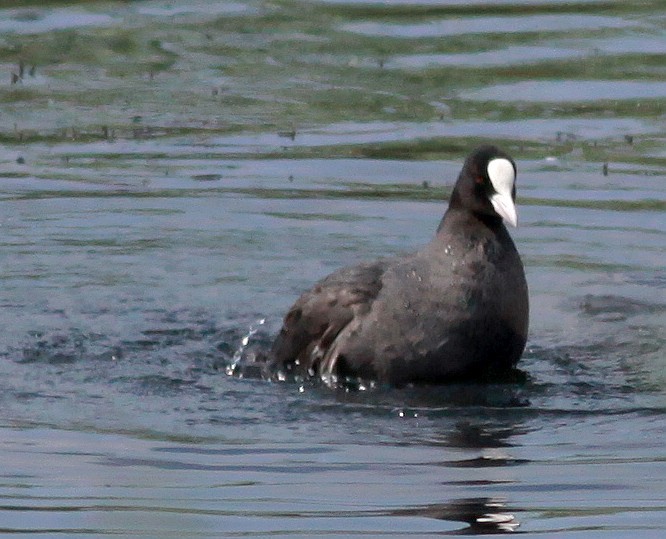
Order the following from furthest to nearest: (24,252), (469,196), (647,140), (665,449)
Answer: (647,140) → (24,252) → (469,196) → (665,449)

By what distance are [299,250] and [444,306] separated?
7.25 ft

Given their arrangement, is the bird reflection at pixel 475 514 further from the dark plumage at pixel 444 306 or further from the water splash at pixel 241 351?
the water splash at pixel 241 351

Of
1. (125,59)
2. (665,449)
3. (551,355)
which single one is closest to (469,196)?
(551,355)

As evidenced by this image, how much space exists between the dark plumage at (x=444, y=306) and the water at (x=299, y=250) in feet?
0.48

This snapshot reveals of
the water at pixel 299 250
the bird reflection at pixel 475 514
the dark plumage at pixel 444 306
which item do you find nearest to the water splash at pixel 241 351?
the water at pixel 299 250

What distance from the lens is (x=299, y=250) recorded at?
961cm

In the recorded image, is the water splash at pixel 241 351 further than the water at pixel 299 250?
Yes

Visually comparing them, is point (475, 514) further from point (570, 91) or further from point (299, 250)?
point (570, 91)

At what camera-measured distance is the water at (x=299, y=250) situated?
234 inches

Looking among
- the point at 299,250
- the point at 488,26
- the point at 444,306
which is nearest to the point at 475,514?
A: the point at 444,306

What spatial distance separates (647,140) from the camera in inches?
457

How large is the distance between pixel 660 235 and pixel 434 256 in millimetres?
2507

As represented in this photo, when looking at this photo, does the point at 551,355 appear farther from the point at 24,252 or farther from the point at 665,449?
the point at 24,252

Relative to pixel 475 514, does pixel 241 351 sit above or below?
above
